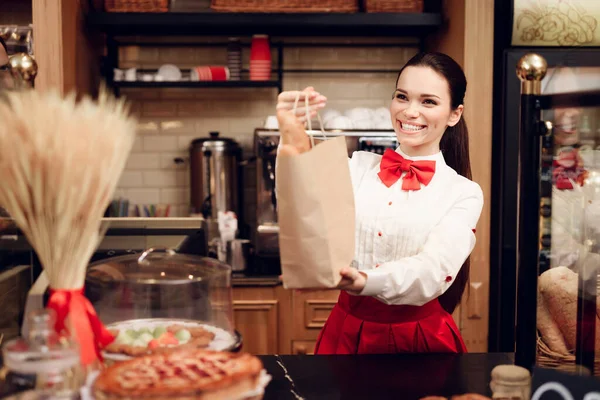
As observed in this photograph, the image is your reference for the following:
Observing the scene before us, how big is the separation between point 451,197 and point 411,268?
31 centimetres

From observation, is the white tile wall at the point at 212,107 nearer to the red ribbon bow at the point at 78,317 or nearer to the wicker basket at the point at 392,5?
the wicker basket at the point at 392,5

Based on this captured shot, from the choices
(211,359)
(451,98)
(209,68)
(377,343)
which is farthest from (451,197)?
(209,68)

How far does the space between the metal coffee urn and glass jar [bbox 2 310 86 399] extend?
2556 millimetres

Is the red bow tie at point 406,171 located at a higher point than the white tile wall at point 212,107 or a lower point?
lower

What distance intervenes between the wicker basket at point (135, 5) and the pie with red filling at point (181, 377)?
257 cm

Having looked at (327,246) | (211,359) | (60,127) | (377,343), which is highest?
(60,127)

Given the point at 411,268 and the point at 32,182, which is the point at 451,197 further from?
the point at 32,182

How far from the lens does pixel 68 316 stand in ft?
3.80

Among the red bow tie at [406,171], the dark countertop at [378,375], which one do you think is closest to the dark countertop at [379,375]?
the dark countertop at [378,375]

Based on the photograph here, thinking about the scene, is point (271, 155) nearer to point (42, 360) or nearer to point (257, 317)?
point (257, 317)

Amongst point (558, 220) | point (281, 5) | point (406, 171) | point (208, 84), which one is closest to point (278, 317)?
point (208, 84)

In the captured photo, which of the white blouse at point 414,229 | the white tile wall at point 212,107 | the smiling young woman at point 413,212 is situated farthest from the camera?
the white tile wall at point 212,107

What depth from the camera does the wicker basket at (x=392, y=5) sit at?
11.4 ft

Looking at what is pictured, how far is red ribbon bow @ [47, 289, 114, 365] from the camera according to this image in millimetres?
1157
